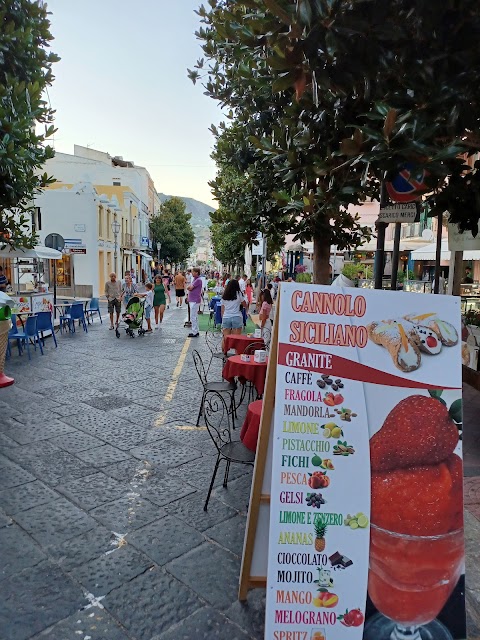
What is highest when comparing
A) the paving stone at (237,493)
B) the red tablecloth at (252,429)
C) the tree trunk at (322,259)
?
the tree trunk at (322,259)

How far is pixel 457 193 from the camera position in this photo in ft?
13.9

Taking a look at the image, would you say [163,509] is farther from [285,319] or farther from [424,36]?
[424,36]

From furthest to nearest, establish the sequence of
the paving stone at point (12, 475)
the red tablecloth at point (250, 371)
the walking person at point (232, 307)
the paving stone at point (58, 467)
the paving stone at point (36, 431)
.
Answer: the walking person at point (232, 307) → the red tablecloth at point (250, 371) → the paving stone at point (36, 431) → the paving stone at point (58, 467) → the paving stone at point (12, 475)

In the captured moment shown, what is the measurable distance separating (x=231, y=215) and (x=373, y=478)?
17.4 feet

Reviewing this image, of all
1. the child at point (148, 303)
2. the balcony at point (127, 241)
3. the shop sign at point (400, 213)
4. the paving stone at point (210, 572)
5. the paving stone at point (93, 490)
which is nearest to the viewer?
the paving stone at point (210, 572)

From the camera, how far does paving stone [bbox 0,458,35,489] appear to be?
3820 mm

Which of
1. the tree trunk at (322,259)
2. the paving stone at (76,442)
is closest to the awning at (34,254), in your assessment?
the tree trunk at (322,259)

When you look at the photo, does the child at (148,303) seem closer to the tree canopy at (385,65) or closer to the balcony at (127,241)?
the tree canopy at (385,65)

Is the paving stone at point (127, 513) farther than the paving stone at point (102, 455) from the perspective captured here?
No

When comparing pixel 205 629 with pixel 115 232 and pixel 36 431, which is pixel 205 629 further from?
pixel 115 232

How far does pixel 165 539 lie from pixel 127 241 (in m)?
37.3

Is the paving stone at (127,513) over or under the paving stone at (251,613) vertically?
over

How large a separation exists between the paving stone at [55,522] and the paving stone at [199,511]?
616 millimetres

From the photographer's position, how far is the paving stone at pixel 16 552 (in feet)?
9.07
